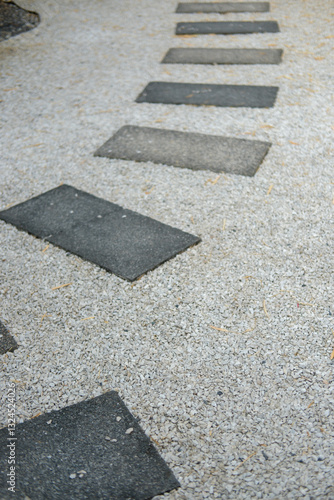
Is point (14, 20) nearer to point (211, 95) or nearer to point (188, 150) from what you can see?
point (211, 95)

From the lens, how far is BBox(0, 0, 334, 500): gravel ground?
1.86m

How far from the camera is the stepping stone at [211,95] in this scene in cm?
441

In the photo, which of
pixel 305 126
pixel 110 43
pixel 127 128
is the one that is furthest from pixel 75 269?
pixel 110 43

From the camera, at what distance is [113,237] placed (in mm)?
2934

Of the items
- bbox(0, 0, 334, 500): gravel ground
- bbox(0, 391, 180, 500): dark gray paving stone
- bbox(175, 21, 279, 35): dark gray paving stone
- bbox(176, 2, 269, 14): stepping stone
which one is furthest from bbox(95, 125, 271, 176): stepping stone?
bbox(176, 2, 269, 14): stepping stone

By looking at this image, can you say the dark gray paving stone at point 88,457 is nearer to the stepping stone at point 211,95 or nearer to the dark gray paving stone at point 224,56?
the stepping stone at point 211,95

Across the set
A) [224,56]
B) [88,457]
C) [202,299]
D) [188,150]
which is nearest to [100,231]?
[202,299]

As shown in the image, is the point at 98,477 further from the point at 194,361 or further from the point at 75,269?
the point at 75,269

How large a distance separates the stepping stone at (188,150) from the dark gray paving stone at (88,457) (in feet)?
6.88

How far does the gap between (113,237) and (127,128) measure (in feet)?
5.26

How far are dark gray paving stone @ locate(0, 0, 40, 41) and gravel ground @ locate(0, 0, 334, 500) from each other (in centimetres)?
253

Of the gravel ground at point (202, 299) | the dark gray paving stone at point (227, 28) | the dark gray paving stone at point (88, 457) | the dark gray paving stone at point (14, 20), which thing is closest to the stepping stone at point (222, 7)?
the dark gray paving stone at point (227, 28)

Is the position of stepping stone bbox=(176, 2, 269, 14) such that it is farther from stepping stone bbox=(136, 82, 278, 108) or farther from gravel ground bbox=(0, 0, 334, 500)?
stepping stone bbox=(136, 82, 278, 108)

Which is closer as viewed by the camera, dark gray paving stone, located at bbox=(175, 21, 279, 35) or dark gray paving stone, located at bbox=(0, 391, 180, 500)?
dark gray paving stone, located at bbox=(0, 391, 180, 500)
